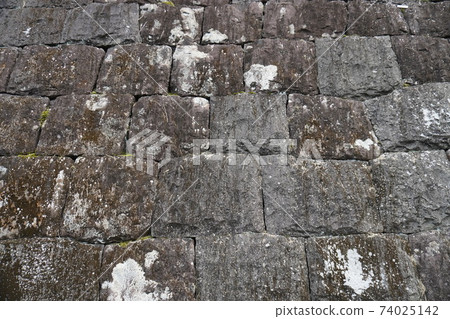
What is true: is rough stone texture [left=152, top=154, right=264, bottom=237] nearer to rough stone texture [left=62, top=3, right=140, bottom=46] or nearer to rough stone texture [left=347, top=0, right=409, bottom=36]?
rough stone texture [left=62, top=3, right=140, bottom=46]

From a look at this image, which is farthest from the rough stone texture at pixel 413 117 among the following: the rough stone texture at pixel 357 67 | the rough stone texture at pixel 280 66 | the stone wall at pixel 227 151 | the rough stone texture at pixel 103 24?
the rough stone texture at pixel 103 24

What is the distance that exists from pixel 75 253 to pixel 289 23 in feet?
8.40

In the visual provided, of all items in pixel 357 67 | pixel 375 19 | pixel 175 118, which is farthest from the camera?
pixel 375 19

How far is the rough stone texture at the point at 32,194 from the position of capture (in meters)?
2.17

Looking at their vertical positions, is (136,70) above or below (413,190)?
above

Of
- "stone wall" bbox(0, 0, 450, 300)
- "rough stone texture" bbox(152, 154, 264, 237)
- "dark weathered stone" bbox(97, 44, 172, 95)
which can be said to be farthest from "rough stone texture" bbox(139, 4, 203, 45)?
"rough stone texture" bbox(152, 154, 264, 237)

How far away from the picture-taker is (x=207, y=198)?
2.19 metres

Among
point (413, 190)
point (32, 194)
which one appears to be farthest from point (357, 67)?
point (32, 194)

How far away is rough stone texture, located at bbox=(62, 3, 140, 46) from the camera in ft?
9.27

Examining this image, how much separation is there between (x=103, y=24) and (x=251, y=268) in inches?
97.9

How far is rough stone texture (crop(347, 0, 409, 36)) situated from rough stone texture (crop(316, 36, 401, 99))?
0.11 metres

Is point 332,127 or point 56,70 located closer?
point 332,127

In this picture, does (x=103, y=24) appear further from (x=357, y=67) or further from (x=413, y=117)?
(x=413, y=117)
